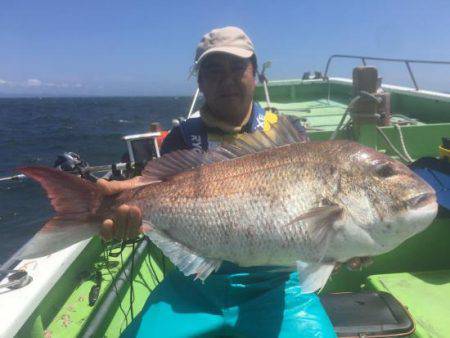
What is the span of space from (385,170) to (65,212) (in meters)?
1.74

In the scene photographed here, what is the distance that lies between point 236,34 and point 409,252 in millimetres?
2695

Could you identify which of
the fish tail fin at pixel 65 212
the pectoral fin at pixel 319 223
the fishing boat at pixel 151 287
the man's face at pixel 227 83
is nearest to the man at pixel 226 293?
the man's face at pixel 227 83

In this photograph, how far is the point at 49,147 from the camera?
2848 centimetres

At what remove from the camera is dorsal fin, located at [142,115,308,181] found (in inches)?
99.9

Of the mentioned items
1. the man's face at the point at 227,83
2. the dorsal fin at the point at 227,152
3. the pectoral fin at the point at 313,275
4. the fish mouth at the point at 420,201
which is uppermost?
the man's face at the point at 227,83

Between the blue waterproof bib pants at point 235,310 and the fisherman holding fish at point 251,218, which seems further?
the blue waterproof bib pants at point 235,310

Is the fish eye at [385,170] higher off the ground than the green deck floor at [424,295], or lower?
higher

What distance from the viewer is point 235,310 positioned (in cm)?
281

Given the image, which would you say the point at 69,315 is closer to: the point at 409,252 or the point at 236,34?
the point at 236,34

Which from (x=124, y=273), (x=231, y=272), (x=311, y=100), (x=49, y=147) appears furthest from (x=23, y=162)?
(x=231, y=272)

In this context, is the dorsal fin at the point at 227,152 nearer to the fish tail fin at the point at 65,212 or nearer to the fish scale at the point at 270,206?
the fish scale at the point at 270,206

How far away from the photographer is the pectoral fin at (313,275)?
2173 millimetres

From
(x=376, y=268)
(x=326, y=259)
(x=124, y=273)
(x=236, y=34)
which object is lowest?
(x=376, y=268)

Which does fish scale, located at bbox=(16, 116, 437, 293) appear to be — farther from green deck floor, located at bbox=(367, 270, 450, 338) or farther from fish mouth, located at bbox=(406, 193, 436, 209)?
green deck floor, located at bbox=(367, 270, 450, 338)
